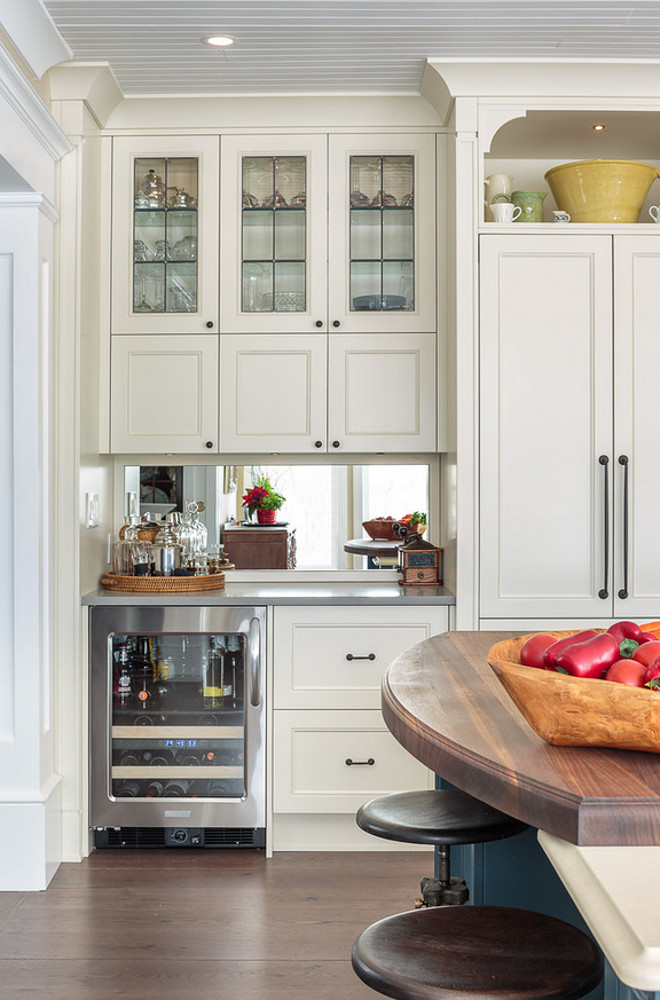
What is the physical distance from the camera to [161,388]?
3760 mm

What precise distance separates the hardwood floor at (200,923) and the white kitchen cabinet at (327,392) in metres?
1.54

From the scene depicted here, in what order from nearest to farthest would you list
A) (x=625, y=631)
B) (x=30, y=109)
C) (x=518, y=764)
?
(x=518, y=764) → (x=625, y=631) → (x=30, y=109)

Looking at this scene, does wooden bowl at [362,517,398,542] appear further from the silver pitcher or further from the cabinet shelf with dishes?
the cabinet shelf with dishes

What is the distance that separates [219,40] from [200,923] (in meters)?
2.80

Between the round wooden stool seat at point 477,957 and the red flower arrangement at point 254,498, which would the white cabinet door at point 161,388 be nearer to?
the red flower arrangement at point 254,498

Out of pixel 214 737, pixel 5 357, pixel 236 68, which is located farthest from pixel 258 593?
pixel 236 68

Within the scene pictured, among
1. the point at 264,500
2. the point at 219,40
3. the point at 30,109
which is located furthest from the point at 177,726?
the point at 219,40

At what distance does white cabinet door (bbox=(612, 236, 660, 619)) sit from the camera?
3.41 metres

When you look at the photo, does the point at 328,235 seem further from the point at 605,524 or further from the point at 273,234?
the point at 605,524

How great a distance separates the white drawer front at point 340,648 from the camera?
3.43 m

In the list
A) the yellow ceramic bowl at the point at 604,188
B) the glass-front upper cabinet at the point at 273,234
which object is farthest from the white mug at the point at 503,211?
the glass-front upper cabinet at the point at 273,234

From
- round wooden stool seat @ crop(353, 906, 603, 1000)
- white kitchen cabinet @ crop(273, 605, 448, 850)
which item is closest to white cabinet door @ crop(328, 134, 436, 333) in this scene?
white kitchen cabinet @ crop(273, 605, 448, 850)

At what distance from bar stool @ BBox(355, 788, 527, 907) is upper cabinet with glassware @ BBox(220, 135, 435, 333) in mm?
2288

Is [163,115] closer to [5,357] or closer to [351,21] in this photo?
[351,21]
